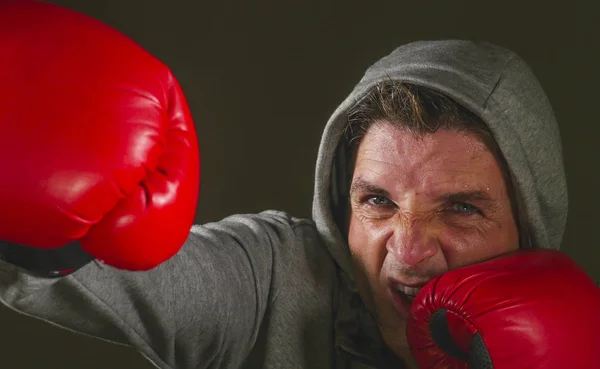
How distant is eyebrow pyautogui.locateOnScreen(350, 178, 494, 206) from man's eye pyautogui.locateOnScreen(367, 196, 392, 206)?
0.05ft

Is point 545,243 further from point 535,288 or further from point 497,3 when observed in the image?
point 497,3

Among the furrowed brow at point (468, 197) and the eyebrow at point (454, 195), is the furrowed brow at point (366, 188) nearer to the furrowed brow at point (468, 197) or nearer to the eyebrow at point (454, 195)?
the eyebrow at point (454, 195)

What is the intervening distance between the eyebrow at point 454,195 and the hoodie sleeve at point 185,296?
0.17 meters

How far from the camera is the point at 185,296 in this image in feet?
4.00

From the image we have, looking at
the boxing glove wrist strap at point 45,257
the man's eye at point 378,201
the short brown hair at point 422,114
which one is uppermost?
the short brown hair at point 422,114

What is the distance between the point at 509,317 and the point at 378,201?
363 mm

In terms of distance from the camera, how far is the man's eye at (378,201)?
4.96 feet

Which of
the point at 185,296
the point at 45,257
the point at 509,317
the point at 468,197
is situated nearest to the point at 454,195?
the point at 468,197

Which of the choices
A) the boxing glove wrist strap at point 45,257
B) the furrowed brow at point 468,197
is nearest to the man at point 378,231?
the furrowed brow at point 468,197

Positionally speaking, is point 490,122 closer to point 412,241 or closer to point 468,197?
point 468,197

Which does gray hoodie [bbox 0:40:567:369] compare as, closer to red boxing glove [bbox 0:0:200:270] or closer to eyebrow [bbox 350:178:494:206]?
eyebrow [bbox 350:178:494:206]

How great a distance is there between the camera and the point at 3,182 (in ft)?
2.79

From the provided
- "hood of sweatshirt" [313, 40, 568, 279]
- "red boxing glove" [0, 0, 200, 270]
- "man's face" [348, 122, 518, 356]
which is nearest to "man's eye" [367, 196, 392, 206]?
"man's face" [348, 122, 518, 356]

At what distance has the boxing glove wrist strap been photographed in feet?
3.18
